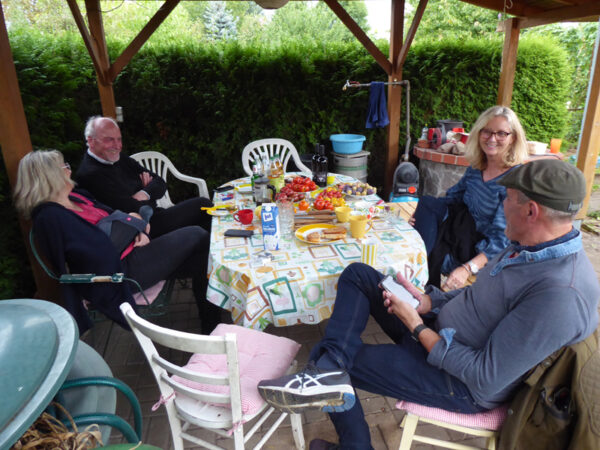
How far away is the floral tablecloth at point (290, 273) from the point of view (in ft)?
5.75

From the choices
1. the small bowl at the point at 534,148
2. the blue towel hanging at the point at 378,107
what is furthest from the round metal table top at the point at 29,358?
the small bowl at the point at 534,148

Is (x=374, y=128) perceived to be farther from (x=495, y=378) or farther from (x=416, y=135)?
(x=495, y=378)

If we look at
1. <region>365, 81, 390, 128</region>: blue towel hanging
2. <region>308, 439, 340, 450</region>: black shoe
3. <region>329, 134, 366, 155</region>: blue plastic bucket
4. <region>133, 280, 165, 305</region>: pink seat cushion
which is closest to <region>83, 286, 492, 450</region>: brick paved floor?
<region>308, 439, 340, 450</region>: black shoe

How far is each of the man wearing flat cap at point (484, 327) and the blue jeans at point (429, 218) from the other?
77 cm

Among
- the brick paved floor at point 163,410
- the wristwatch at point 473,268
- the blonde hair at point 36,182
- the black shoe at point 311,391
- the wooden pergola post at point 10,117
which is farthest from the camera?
the wristwatch at point 473,268

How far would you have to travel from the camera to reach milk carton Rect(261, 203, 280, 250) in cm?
197

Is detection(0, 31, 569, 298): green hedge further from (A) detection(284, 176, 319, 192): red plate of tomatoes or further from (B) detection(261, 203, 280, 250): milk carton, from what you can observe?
(B) detection(261, 203, 280, 250): milk carton

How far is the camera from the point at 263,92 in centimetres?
504

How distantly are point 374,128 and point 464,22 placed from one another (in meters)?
15.7

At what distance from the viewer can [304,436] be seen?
1.99 metres

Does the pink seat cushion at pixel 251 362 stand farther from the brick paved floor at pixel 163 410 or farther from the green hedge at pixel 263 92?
the green hedge at pixel 263 92

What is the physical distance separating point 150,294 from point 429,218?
180 cm

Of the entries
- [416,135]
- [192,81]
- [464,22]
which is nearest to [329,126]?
[416,135]

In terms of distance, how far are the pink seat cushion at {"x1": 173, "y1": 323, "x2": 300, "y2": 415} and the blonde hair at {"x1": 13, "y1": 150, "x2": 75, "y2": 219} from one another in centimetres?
120
